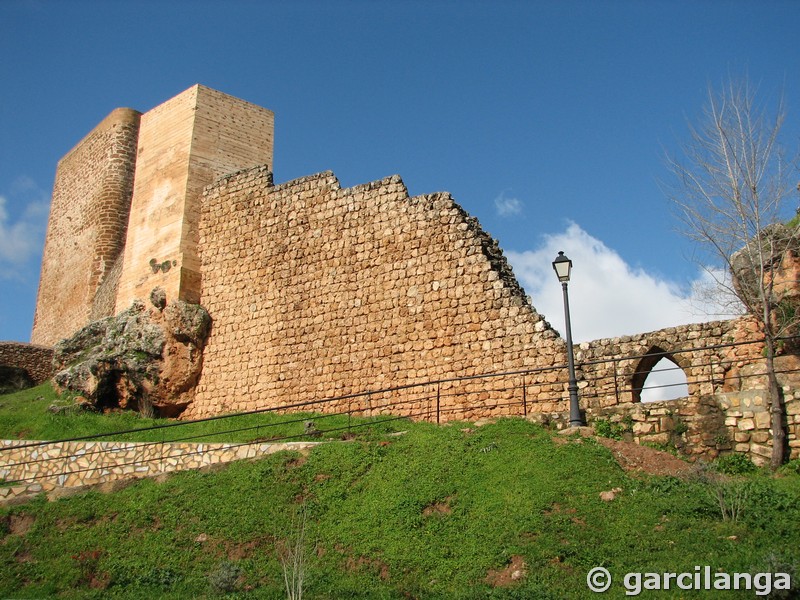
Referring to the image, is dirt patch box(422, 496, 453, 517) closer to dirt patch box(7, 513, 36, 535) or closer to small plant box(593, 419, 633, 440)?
small plant box(593, 419, 633, 440)

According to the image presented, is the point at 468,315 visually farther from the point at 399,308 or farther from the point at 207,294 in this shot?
the point at 207,294

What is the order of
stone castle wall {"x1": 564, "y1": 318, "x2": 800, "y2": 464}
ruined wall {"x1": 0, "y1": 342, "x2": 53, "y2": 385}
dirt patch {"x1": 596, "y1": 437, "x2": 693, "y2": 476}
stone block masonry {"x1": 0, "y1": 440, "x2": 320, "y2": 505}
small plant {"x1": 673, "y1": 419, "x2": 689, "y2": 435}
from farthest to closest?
1. ruined wall {"x1": 0, "y1": 342, "x2": 53, "y2": 385}
2. stone block masonry {"x1": 0, "y1": 440, "x2": 320, "y2": 505}
3. small plant {"x1": 673, "y1": 419, "x2": 689, "y2": 435}
4. stone castle wall {"x1": 564, "y1": 318, "x2": 800, "y2": 464}
5. dirt patch {"x1": 596, "y1": 437, "x2": 693, "y2": 476}

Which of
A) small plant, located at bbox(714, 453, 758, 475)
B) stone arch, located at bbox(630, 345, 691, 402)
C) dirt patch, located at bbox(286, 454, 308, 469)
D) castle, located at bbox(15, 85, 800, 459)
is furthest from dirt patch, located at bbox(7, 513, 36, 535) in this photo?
small plant, located at bbox(714, 453, 758, 475)

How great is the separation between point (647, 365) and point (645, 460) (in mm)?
2965

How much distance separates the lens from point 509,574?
28.2 feet

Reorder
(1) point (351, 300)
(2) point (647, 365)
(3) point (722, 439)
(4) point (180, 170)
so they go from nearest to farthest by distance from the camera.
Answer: (3) point (722, 439) → (2) point (647, 365) → (1) point (351, 300) → (4) point (180, 170)

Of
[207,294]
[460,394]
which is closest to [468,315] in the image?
[460,394]

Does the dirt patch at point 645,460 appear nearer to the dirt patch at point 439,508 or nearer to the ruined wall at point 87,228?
the dirt patch at point 439,508

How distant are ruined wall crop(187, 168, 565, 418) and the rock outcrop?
0.44m

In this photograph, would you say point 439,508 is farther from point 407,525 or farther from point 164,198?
point 164,198

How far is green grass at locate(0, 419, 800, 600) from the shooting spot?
8.53 m

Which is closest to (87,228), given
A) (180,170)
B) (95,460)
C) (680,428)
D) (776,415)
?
(180,170)

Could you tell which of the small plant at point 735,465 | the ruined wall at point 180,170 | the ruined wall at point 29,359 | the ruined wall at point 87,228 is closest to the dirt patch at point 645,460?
the small plant at point 735,465

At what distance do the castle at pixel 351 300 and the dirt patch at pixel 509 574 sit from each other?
13.3 ft
